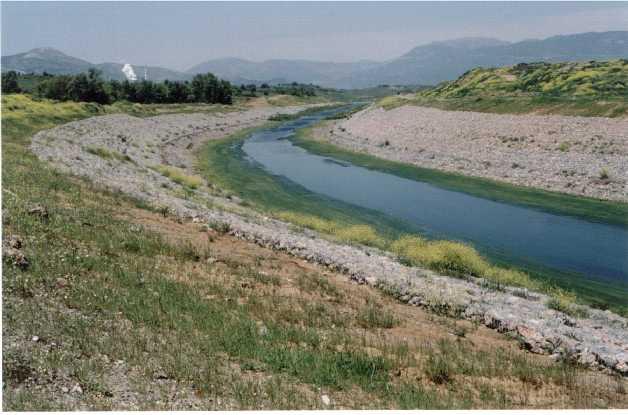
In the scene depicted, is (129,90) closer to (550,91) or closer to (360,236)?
(550,91)

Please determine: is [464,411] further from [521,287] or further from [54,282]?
[521,287]

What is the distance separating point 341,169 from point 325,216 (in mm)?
20104

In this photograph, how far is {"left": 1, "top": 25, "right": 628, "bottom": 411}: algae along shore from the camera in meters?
9.95

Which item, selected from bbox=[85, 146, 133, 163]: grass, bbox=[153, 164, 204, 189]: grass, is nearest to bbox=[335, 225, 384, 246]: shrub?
bbox=[153, 164, 204, 189]: grass

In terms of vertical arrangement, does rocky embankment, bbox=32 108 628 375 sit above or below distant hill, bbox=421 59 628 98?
below

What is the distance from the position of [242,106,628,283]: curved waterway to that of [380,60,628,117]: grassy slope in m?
24.8

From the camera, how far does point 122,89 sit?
12275 centimetres

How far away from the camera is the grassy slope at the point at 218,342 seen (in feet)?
30.8

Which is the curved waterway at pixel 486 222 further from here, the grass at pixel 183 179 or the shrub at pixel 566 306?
the grass at pixel 183 179

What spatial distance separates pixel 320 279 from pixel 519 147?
40176 mm

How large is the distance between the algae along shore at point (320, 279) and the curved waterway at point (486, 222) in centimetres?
20

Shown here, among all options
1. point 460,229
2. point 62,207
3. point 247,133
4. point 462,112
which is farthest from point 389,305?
point 247,133

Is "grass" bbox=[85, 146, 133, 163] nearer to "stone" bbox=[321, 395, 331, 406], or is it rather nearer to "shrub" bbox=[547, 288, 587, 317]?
"shrub" bbox=[547, 288, 587, 317]

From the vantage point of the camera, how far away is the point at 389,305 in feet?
53.2
